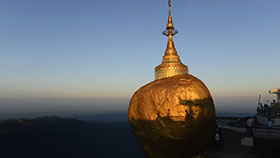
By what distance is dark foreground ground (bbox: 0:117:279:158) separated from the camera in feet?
30.9

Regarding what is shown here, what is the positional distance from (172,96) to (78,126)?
495 ft

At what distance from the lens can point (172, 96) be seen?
250 inches

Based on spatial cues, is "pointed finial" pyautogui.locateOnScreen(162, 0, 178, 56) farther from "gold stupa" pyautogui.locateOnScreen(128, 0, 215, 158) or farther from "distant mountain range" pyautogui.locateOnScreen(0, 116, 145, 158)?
"distant mountain range" pyautogui.locateOnScreen(0, 116, 145, 158)

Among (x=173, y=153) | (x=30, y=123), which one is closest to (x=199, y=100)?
(x=173, y=153)

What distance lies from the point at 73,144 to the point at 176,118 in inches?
4622

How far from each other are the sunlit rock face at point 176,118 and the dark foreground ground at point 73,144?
118 inches

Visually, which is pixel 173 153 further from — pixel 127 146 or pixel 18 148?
pixel 127 146

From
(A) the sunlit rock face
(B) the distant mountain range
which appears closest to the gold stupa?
(A) the sunlit rock face

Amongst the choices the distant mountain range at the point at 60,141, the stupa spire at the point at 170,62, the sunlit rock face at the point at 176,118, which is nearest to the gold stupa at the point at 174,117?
the sunlit rock face at the point at 176,118

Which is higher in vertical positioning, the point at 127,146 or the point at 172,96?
the point at 172,96

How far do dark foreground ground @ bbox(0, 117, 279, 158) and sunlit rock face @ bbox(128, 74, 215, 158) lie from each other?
2997 mm

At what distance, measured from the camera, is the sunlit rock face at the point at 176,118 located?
618 centimetres

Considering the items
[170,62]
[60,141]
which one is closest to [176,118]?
[170,62]

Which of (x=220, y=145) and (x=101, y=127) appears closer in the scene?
(x=220, y=145)
